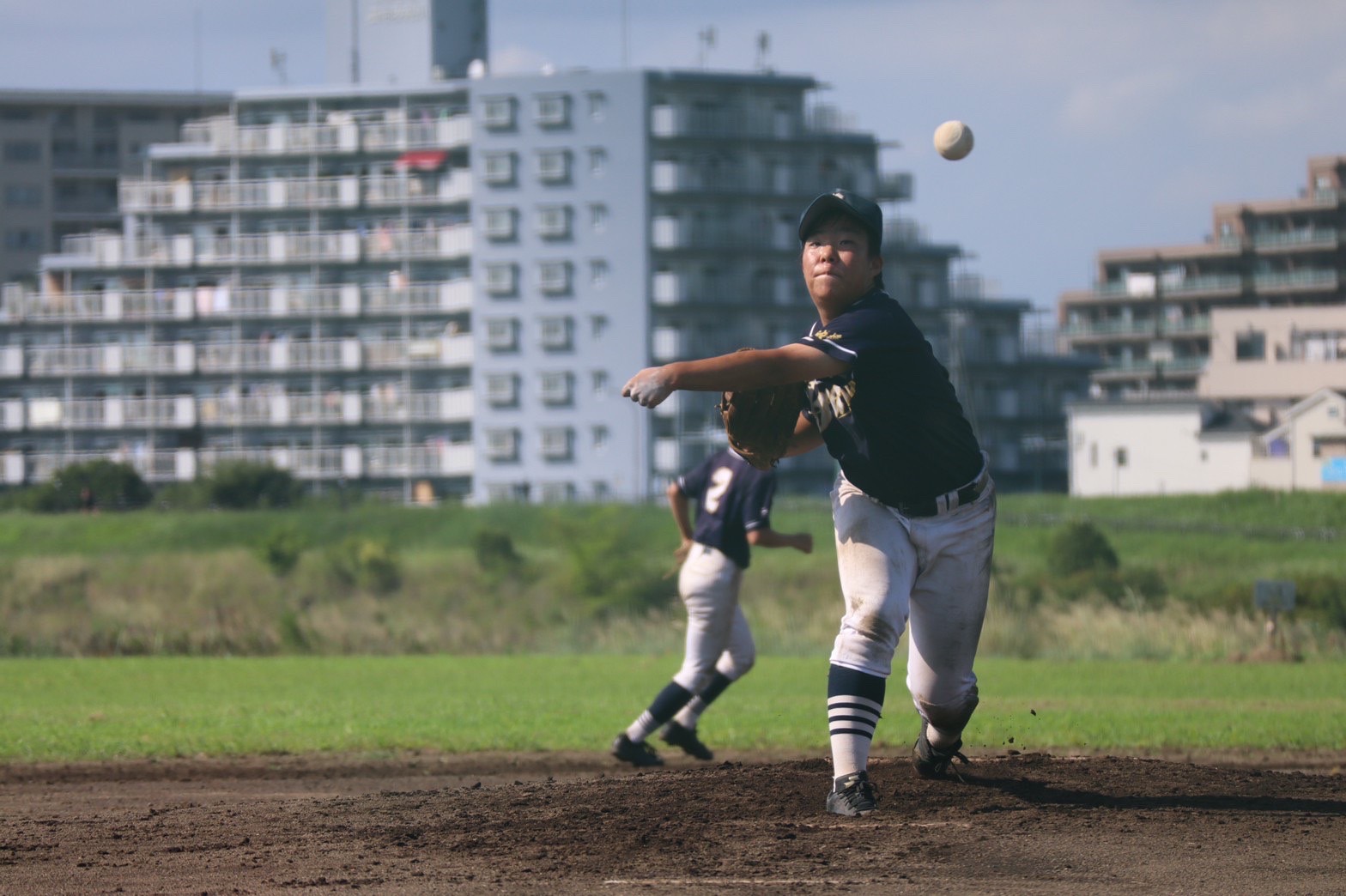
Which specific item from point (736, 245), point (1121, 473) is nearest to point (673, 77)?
point (736, 245)

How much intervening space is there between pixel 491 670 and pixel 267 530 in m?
33.2

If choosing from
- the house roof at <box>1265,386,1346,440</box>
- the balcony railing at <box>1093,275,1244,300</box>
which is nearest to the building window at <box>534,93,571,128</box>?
the house roof at <box>1265,386,1346,440</box>

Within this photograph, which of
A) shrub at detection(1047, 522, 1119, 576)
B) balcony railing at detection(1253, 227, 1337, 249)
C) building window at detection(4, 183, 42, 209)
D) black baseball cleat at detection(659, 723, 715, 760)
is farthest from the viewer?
building window at detection(4, 183, 42, 209)

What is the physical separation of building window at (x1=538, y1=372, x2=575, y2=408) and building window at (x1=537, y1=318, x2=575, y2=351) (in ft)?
A: 4.40

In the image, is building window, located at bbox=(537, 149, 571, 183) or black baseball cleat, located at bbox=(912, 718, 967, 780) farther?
building window, located at bbox=(537, 149, 571, 183)

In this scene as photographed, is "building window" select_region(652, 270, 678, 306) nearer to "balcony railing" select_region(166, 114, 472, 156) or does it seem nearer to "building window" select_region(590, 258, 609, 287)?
"building window" select_region(590, 258, 609, 287)

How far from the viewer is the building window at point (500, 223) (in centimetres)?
7681

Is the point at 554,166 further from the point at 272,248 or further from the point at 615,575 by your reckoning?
the point at 615,575

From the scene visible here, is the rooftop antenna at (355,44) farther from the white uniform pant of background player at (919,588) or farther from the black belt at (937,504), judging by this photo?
the black belt at (937,504)

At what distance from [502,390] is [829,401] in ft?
226

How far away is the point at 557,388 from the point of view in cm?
7600

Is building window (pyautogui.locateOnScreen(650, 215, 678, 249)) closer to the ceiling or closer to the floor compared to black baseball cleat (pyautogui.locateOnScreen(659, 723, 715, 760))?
closer to the ceiling

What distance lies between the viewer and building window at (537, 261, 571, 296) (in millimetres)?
76188

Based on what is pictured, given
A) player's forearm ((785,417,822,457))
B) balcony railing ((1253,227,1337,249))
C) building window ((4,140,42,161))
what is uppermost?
building window ((4,140,42,161))
